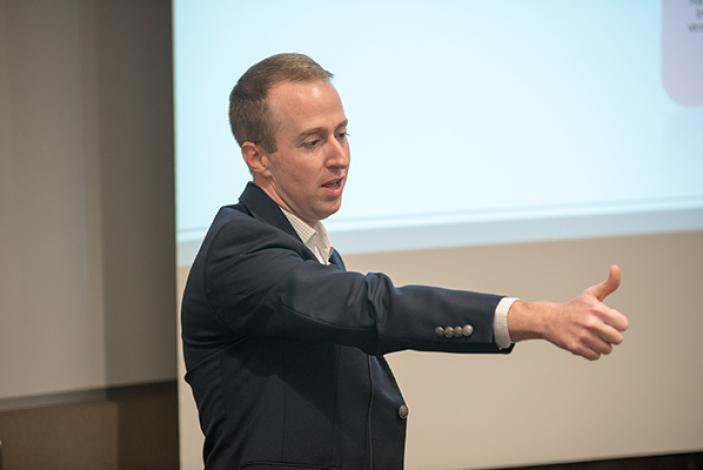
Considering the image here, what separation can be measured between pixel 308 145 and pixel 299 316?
34 cm

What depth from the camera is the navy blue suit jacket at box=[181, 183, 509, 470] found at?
144 centimetres

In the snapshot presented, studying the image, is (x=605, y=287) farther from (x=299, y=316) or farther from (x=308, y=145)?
(x=308, y=145)

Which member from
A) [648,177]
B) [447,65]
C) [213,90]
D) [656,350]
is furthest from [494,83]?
[656,350]

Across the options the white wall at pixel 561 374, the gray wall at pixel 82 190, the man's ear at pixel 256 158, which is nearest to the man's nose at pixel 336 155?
the man's ear at pixel 256 158

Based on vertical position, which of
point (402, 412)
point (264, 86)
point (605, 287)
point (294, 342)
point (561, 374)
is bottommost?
point (561, 374)

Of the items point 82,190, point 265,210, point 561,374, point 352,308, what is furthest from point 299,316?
point 561,374

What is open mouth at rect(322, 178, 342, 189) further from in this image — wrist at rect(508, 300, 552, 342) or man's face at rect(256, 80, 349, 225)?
wrist at rect(508, 300, 552, 342)

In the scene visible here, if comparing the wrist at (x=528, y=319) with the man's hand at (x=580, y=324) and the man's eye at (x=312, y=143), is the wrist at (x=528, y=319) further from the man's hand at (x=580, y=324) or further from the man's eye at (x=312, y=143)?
the man's eye at (x=312, y=143)

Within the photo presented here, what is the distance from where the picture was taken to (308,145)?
65.7 inches

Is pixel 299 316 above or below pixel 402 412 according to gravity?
above

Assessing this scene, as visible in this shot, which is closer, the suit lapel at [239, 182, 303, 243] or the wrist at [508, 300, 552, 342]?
the wrist at [508, 300, 552, 342]

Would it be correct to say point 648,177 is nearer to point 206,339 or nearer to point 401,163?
point 401,163

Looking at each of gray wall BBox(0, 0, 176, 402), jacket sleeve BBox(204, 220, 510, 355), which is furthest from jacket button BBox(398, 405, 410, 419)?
gray wall BBox(0, 0, 176, 402)

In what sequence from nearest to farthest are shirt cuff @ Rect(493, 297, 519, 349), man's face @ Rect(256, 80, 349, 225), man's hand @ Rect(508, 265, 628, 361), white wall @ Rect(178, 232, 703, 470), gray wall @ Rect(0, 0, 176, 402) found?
man's hand @ Rect(508, 265, 628, 361) → shirt cuff @ Rect(493, 297, 519, 349) → man's face @ Rect(256, 80, 349, 225) → gray wall @ Rect(0, 0, 176, 402) → white wall @ Rect(178, 232, 703, 470)
